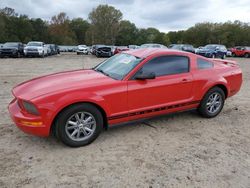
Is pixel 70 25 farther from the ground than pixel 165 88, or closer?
farther from the ground

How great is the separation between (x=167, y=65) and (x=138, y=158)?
6.46 ft

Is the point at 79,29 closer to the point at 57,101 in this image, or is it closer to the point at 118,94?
the point at 118,94

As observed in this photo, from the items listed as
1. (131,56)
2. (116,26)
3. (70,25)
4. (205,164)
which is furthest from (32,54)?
(70,25)

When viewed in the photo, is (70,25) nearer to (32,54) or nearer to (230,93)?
(32,54)

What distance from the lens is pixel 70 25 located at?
305 feet

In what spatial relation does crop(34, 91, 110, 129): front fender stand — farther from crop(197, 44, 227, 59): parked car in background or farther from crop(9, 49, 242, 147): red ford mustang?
crop(197, 44, 227, 59): parked car in background

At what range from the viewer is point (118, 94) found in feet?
14.1

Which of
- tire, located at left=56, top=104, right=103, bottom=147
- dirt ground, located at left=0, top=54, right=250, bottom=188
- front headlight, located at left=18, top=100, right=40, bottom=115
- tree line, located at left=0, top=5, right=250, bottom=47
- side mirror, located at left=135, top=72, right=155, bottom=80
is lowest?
dirt ground, located at left=0, top=54, right=250, bottom=188

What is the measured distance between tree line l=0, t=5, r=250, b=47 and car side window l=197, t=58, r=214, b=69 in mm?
58785

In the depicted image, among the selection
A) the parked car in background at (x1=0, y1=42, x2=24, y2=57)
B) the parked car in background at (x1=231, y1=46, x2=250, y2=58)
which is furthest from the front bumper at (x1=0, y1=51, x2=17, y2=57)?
the parked car in background at (x1=231, y1=46, x2=250, y2=58)

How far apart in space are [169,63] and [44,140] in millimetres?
2655

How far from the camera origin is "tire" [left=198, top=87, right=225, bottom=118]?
5414 millimetres

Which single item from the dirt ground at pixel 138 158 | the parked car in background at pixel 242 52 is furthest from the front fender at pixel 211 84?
the parked car in background at pixel 242 52

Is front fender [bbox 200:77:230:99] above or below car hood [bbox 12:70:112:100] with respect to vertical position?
below
